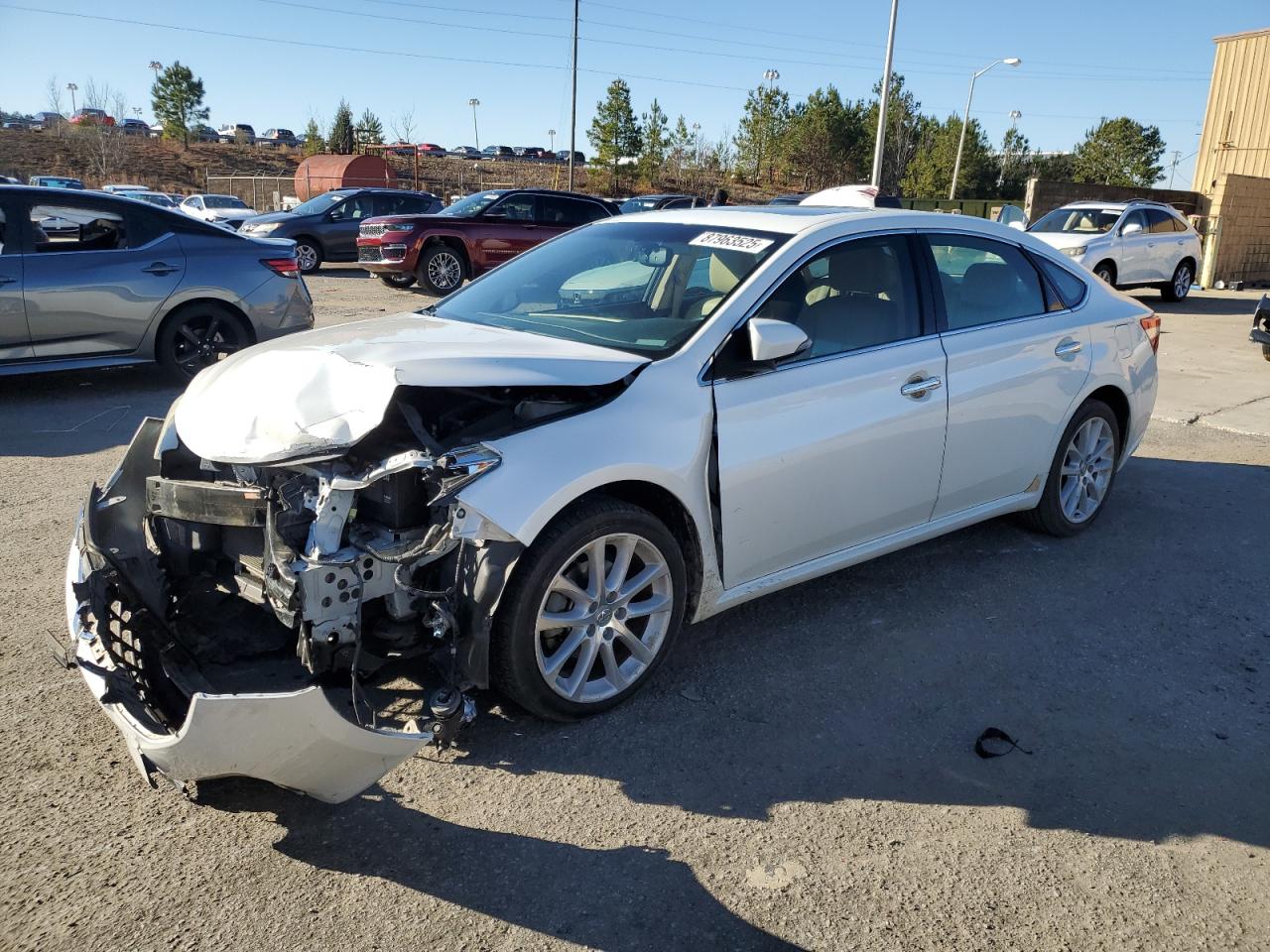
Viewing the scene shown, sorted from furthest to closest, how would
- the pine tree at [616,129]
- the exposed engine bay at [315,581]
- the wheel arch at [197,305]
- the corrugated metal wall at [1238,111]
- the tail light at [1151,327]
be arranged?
the pine tree at [616,129] → the corrugated metal wall at [1238,111] → the wheel arch at [197,305] → the tail light at [1151,327] → the exposed engine bay at [315,581]

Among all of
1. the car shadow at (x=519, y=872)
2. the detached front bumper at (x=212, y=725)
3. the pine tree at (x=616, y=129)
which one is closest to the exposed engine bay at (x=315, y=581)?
the detached front bumper at (x=212, y=725)

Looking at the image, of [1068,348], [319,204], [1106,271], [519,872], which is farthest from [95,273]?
[1106,271]

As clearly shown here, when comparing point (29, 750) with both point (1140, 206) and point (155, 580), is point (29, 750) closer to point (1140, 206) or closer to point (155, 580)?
point (155, 580)

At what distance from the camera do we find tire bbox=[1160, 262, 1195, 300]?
1883cm

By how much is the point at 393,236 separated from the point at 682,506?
13399 mm

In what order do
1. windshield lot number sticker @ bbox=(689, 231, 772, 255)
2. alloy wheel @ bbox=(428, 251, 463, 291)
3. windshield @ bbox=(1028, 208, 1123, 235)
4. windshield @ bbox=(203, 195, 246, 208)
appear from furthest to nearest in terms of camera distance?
windshield @ bbox=(203, 195, 246, 208), windshield @ bbox=(1028, 208, 1123, 235), alloy wheel @ bbox=(428, 251, 463, 291), windshield lot number sticker @ bbox=(689, 231, 772, 255)

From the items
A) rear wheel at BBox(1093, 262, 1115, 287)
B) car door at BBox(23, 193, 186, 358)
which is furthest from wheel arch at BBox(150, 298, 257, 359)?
rear wheel at BBox(1093, 262, 1115, 287)

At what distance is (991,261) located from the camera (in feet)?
16.0

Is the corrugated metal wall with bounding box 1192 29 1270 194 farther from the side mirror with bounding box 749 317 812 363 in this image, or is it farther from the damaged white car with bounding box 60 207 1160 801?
the side mirror with bounding box 749 317 812 363

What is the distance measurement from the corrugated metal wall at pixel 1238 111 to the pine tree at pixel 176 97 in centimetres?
6840

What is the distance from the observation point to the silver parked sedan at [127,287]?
7.52 metres

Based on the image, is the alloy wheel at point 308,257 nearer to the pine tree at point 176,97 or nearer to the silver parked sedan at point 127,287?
the silver parked sedan at point 127,287

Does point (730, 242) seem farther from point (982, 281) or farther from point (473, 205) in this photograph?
point (473, 205)

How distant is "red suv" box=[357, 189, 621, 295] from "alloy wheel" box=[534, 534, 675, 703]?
1314 cm
